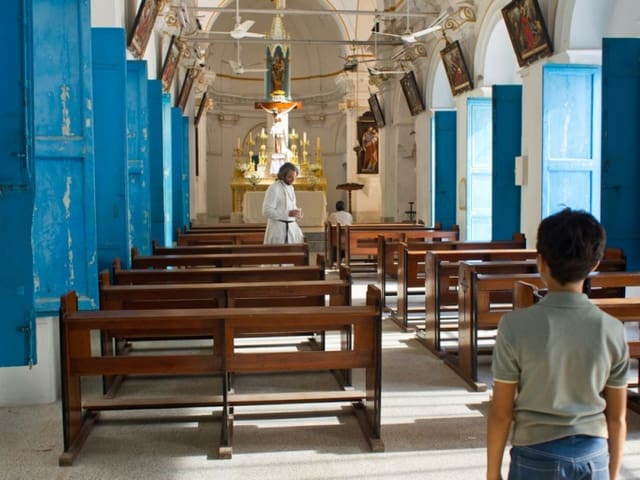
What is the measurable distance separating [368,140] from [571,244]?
19.8 m

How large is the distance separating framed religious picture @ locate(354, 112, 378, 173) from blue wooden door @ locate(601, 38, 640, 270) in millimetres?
14397

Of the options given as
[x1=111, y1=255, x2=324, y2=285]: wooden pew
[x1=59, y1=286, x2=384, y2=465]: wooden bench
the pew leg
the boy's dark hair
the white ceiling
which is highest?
the white ceiling

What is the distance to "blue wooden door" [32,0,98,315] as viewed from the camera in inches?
192

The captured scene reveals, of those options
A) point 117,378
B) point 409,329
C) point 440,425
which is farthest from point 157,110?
point 440,425

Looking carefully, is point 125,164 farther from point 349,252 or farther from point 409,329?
point 349,252

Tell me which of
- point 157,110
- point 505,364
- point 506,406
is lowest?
point 506,406

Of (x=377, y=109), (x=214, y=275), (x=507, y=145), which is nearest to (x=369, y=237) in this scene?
(x=507, y=145)

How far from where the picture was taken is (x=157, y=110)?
31.0ft

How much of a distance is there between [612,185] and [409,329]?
2458 mm

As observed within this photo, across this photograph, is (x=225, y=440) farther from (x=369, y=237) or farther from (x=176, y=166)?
(x=176, y=166)

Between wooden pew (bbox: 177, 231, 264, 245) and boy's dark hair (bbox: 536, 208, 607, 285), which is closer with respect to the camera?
boy's dark hair (bbox: 536, 208, 607, 285)

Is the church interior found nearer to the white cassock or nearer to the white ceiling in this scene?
the white cassock

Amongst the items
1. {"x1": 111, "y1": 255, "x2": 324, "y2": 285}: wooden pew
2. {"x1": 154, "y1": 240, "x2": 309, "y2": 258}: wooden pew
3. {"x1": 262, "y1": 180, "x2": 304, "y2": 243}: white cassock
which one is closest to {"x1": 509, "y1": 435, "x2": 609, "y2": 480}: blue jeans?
{"x1": 111, "y1": 255, "x2": 324, "y2": 285}: wooden pew

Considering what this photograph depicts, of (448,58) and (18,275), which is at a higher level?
(448,58)
